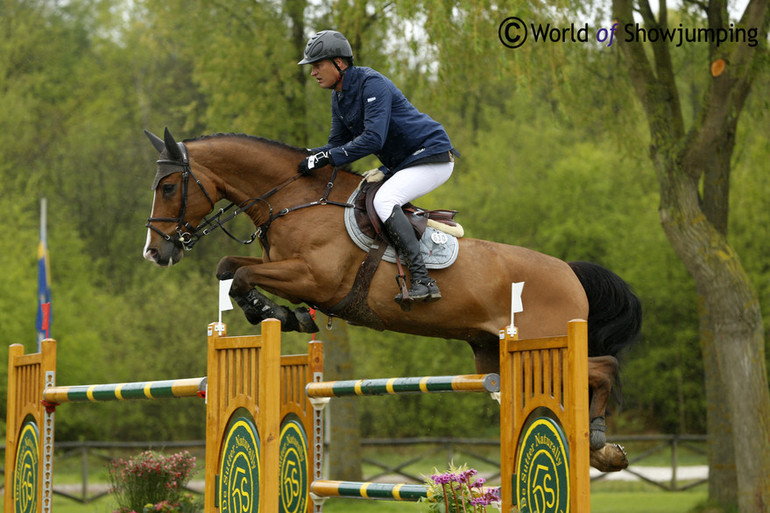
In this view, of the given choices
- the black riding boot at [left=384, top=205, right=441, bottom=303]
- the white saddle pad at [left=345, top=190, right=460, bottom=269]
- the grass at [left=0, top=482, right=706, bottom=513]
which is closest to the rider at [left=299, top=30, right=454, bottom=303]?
the black riding boot at [left=384, top=205, right=441, bottom=303]

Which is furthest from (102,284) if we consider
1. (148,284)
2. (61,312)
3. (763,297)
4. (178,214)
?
(178,214)

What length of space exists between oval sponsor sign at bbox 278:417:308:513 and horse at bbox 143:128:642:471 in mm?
763

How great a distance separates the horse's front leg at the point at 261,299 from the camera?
15.8 feet

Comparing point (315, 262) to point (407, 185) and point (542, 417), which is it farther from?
point (542, 417)

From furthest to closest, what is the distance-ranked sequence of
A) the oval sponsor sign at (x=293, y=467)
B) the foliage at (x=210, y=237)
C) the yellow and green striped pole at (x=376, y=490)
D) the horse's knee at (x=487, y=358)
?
1. the foliage at (x=210, y=237)
2. the horse's knee at (x=487, y=358)
3. the oval sponsor sign at (x=293, y=467)
4. the yellow and green striped pole at (x=376, y=490)

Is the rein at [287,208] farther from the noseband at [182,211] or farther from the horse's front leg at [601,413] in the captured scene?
the horse's front leg at [601,413]

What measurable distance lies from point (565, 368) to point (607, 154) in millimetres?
21309

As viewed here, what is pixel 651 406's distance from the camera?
23.4 meters

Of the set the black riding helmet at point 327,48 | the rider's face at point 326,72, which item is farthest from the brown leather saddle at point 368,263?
the black riding helmet at point 327,48

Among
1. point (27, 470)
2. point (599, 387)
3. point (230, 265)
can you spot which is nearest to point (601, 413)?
point (599, 387)

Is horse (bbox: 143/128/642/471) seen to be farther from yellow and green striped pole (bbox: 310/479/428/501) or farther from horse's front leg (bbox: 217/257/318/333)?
yellow and green striped pole (bbox: 310/479/428/501)

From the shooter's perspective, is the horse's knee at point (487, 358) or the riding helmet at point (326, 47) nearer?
the riding helmet at point (326, 47)

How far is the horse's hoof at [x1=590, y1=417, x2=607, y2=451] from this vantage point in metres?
4.84

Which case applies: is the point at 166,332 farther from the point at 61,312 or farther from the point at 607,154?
the point at 607,154
